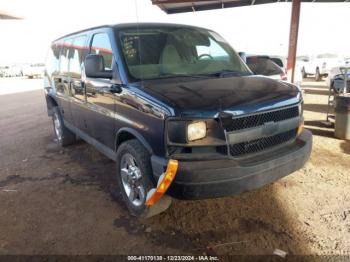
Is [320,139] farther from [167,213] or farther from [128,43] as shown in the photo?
[128,43]

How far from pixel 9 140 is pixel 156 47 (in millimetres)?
5107

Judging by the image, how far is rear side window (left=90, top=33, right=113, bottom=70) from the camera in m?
3.52

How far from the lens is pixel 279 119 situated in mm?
2955

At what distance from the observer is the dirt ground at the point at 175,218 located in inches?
112

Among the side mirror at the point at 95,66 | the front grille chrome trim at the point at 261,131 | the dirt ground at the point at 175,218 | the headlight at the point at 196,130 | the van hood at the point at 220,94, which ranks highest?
the side mirror at the point at 95,66

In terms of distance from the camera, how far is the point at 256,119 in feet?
9.04

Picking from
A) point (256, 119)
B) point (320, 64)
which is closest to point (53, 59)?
point (256, 119)

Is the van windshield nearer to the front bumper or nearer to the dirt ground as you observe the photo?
the front bumper

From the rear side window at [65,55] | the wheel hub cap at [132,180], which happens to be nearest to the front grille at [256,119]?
the wheel hub cap at [132,180]

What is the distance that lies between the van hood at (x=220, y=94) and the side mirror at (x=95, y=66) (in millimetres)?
562

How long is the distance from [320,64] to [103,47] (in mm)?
18908

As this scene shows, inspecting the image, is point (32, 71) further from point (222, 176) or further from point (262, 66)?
point (222, 176)

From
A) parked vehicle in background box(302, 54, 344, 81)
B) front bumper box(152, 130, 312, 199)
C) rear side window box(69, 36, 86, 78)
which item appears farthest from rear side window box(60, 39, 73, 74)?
parked vehicle in background box(302, 54, 344, 81)

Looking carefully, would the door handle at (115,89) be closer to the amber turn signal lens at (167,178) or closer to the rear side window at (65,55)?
the amber turn signal lens at (167,178)
